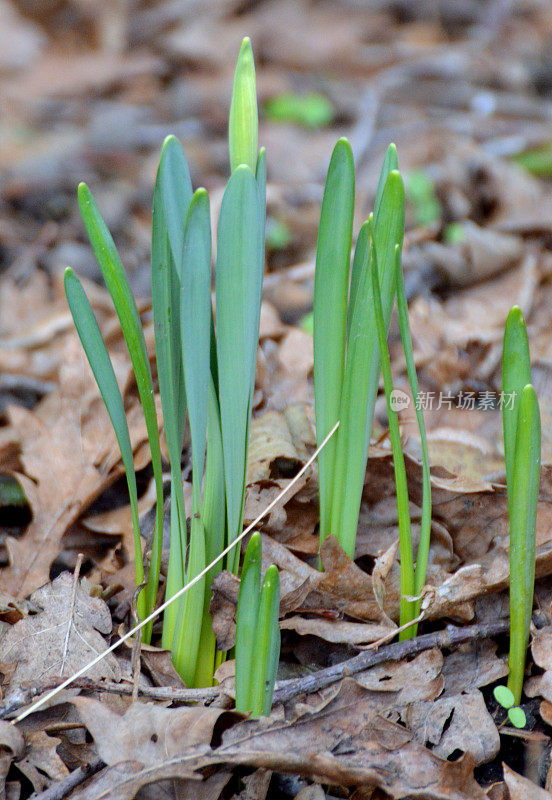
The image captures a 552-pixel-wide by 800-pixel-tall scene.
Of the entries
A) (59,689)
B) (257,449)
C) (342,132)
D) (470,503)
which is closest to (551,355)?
(470,503)

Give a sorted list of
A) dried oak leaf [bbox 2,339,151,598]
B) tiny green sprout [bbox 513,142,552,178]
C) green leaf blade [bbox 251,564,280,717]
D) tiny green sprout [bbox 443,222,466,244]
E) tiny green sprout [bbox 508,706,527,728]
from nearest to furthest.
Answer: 1. green leaf blade [bbox 251,564,280,717]
2. tiny green sprout [bbox 508,706,527,728]
3. dried oak leaf [bbox 2,339,151,598]
4. tiny green sprout [bbox 443,222,466,244]
5. tiny green sprout [bbox 513,142,552,178]

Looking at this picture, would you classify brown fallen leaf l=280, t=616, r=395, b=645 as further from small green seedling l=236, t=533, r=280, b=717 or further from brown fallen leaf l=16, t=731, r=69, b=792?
brown fallen leaf l=16, t=731, r=69, b=792

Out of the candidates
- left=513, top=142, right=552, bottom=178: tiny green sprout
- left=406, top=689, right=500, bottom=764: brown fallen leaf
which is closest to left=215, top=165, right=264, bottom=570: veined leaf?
left=406, top=689, right=500, bottom=764: brown fallen leaf

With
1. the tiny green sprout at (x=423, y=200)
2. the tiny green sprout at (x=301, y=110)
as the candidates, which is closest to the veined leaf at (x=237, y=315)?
the tiny green sprout at (x=423, y=200)

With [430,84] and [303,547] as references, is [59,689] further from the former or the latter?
[430,84]

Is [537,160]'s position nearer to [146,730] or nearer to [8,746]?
[146,730]

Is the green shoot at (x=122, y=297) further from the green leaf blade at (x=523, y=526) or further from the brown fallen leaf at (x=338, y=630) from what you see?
the green leaf blade at (x=523, y=526)
